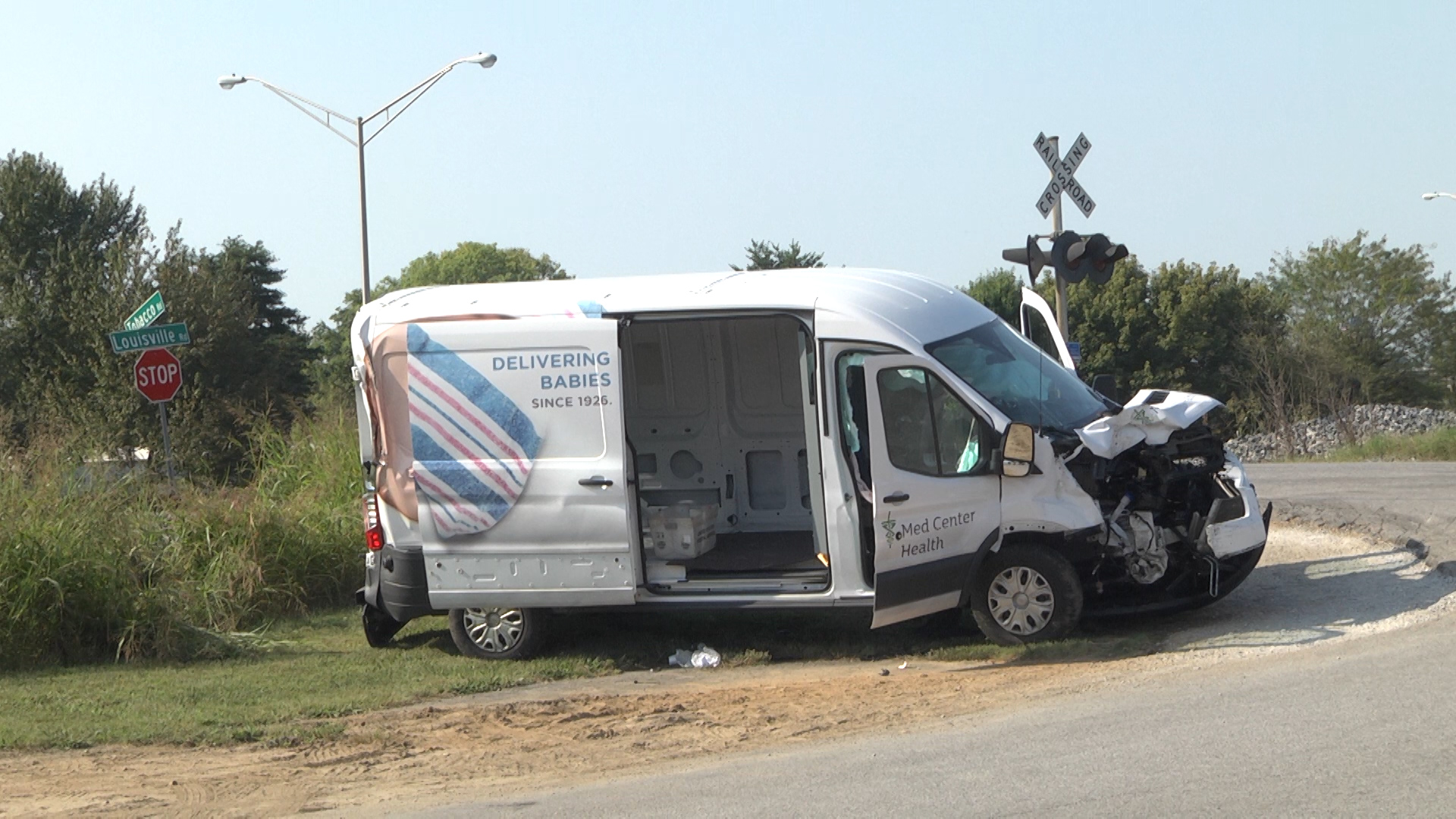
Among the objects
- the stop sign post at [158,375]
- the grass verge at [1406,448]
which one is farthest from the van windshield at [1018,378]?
the grass verge at [1406,448]

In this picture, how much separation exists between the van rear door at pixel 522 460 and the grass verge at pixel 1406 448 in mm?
17580

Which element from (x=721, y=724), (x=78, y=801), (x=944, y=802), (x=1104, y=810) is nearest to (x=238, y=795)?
(x=78, y=801)

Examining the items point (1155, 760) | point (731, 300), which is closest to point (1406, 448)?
point (731, 300)

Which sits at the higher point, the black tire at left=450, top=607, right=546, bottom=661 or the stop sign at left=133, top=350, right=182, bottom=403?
the stop sign at left=133, top=350, right=182, bottom=403

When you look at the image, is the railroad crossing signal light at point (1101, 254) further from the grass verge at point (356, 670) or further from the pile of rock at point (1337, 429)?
the pile of rock at point (1337, 429)

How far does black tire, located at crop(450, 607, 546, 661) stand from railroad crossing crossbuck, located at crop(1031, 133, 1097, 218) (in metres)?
7.38

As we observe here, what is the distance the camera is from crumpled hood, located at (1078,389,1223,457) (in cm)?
898

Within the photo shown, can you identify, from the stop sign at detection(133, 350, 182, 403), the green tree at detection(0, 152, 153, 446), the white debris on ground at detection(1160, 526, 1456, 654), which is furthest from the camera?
the green tree at detection(0, 152, 153, 446)

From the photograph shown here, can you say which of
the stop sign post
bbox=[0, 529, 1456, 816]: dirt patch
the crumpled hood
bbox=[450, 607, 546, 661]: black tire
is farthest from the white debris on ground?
the stop sign post

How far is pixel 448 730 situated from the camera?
7.89 m

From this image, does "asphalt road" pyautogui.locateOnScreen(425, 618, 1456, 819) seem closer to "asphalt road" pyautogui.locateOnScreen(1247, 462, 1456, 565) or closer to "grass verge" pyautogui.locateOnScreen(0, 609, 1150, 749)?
"grass verge" pyautogui.locateOnScreen(0, 609, 1150, 749)

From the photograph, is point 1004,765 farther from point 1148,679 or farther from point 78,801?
point 78,801

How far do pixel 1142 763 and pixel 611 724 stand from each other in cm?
299

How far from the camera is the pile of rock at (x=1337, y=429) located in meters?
28.9
